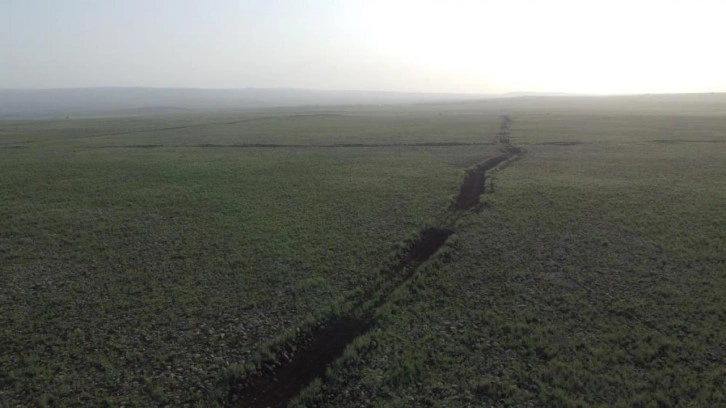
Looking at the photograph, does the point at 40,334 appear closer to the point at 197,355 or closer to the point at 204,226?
the point at 197,355

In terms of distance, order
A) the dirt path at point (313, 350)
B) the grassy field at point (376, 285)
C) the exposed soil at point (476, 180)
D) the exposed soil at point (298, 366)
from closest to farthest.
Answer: the exposed soil at point (298, 366) < the dirt path at point (313, 350) < the grassy field at point (376, 285) < the exposed soil at point (476, 180)

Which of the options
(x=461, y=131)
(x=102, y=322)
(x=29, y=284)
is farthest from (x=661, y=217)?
(x=461, y=131)

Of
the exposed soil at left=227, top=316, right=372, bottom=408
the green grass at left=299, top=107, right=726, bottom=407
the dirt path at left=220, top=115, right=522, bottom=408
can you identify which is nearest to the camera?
the green grass at left=299, top=107, right=726, bottom=407

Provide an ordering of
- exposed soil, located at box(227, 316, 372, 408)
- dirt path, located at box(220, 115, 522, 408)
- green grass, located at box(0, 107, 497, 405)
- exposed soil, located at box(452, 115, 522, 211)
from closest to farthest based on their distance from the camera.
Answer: exposed soil, located at box(227, 316, 372, 408) → dirt path, located at box(220, 115, 522, 408) → green grass, located at box(0, 107, 497, 405) → exposed soil, located at box(452, 115, 522, 211)

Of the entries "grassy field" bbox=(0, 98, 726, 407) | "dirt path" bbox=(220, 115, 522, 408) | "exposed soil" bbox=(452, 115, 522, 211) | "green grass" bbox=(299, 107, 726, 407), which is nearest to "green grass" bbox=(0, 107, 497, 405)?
"grassy field" bbox=(0, 98, 726, 407)

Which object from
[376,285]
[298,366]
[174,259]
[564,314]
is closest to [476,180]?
[376,285]

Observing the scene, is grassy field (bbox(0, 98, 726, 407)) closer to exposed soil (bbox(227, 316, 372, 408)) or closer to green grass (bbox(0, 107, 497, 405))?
green grass (bbox(0, 107, 497, 405))

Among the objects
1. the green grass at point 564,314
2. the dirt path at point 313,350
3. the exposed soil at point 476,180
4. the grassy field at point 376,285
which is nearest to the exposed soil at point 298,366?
the dirt path at point 313,350

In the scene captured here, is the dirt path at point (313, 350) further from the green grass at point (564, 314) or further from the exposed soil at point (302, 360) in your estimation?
the green grass at point (564, 314)

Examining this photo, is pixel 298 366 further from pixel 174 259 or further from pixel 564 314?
pixel 174 259
